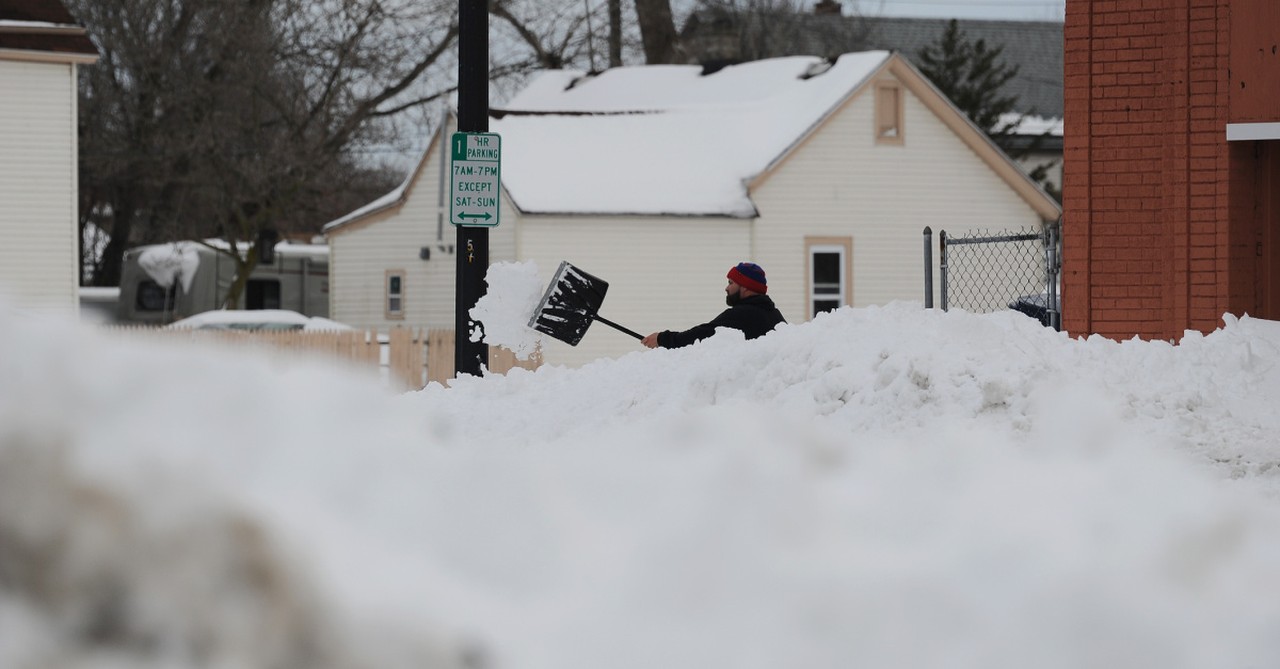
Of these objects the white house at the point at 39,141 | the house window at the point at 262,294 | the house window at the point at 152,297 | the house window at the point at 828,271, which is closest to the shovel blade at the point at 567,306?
the white house at the point at 39,141

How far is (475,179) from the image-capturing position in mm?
10602

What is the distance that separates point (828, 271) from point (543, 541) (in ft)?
87.3

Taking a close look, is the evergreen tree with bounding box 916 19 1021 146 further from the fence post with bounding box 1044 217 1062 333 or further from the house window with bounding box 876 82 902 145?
the fence post with bounding box 1044 217 1062 333

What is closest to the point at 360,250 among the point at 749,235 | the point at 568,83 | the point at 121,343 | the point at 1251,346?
the point at 568,83

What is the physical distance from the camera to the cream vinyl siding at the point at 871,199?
28750 millimetres

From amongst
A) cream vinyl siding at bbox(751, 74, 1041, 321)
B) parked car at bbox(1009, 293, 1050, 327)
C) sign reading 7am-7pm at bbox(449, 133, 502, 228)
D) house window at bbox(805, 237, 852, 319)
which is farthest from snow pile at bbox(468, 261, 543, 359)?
house window at bbox(805, 237, 852, 319)

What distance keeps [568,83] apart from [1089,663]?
102ft

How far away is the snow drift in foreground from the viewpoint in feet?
8.00

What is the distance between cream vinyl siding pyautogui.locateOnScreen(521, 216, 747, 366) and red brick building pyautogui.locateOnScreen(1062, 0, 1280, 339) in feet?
54.3

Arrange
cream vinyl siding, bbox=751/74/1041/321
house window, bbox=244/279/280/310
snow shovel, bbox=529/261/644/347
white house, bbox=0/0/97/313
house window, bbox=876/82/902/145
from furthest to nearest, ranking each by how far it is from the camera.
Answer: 1. house window, bbox=244/279/280/310
2. house window, bbox=876/82/902/145
3. cream vinyl siding, bbox=751/74/1041/321
4. white house, bbox=0/0/97/313
5. snow shovel, bbox=529/261/644/347

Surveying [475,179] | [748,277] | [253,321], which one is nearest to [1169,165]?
[748,277]

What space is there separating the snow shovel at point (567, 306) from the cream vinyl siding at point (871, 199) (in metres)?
17.8

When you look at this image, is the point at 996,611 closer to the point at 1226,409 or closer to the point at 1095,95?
the point at 1226,409

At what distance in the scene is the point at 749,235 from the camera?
28.4m
